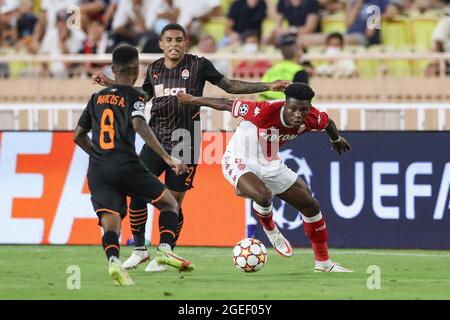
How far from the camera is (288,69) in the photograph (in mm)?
14758

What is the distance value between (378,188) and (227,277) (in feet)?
13.5

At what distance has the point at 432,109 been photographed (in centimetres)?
1636

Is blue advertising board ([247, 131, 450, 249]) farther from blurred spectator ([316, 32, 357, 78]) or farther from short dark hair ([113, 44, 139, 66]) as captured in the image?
short dark hair ([113, 44, 139, 66])

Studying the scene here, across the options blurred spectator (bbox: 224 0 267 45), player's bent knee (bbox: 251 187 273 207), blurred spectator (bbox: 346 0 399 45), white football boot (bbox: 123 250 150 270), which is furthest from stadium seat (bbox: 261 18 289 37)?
white football boot (bbox: 123 250 150 270)

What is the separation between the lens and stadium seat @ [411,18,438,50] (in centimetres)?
1922

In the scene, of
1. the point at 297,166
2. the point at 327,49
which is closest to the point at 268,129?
the point at 297,166

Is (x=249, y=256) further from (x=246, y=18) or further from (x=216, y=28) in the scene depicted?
(x=216, y=28)

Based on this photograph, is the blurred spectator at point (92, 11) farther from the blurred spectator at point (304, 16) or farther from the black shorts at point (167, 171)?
the black shorts at point (167, 171)

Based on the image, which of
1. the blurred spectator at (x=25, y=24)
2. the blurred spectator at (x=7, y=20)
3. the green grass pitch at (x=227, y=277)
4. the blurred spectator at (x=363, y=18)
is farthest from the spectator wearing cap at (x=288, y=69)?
the blurred spectator at (x=7, y=20)

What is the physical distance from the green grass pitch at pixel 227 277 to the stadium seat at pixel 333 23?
20.2ft

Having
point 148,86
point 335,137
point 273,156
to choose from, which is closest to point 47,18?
point 148,86

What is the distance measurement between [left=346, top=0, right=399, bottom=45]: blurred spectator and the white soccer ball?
28.0 ft

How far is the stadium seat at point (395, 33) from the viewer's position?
19469mm

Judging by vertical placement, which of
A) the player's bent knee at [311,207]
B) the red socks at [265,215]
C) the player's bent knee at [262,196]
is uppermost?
the player's bent knee at [262,196]
